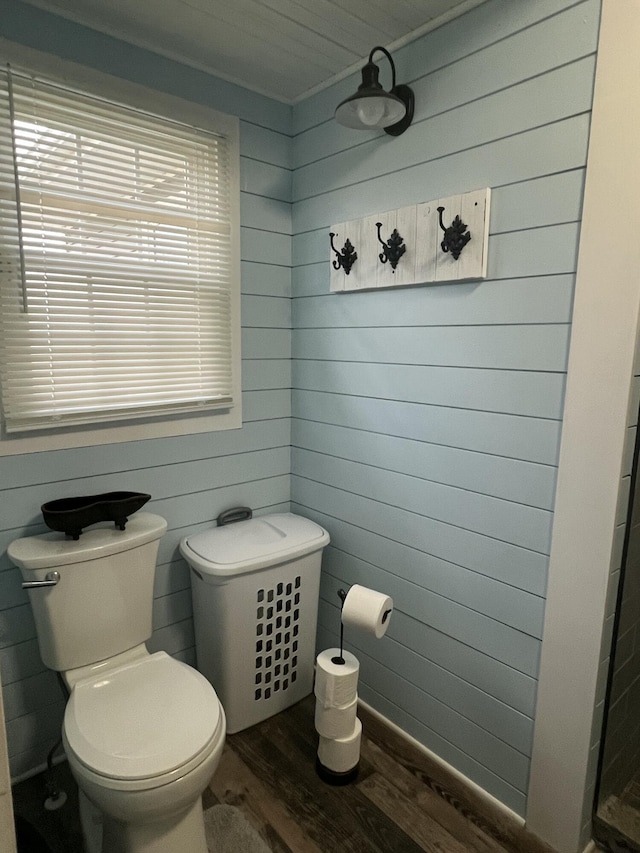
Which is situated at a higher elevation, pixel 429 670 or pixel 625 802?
pixel 429 670

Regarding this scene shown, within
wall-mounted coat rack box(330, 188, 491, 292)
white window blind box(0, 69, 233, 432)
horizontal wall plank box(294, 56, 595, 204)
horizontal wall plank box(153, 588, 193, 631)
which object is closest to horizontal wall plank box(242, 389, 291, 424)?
white window blind box(0, 69, 233, 432)

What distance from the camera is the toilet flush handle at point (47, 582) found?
149cm

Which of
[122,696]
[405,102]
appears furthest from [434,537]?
[405,102]

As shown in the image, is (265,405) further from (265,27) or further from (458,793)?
(458,793)

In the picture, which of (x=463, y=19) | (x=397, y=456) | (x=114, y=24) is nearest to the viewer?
(x=463, y=19)

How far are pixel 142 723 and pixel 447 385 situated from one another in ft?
4.29

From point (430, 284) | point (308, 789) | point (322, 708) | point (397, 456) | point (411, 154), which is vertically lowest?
point (308, 789)

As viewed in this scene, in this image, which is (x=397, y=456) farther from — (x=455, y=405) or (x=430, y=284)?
(x=430, y=284)

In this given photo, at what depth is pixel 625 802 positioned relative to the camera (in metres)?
1.62

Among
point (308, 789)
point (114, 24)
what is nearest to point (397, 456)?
point (308, 789)

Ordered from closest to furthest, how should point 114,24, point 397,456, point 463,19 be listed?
point 463,19
point 114,24
point 397,456

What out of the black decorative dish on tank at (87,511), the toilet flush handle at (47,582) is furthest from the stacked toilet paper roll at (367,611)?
the toilet flush handle at (47,582)

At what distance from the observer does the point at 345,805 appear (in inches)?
64.9

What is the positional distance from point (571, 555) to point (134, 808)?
49.5 inches
